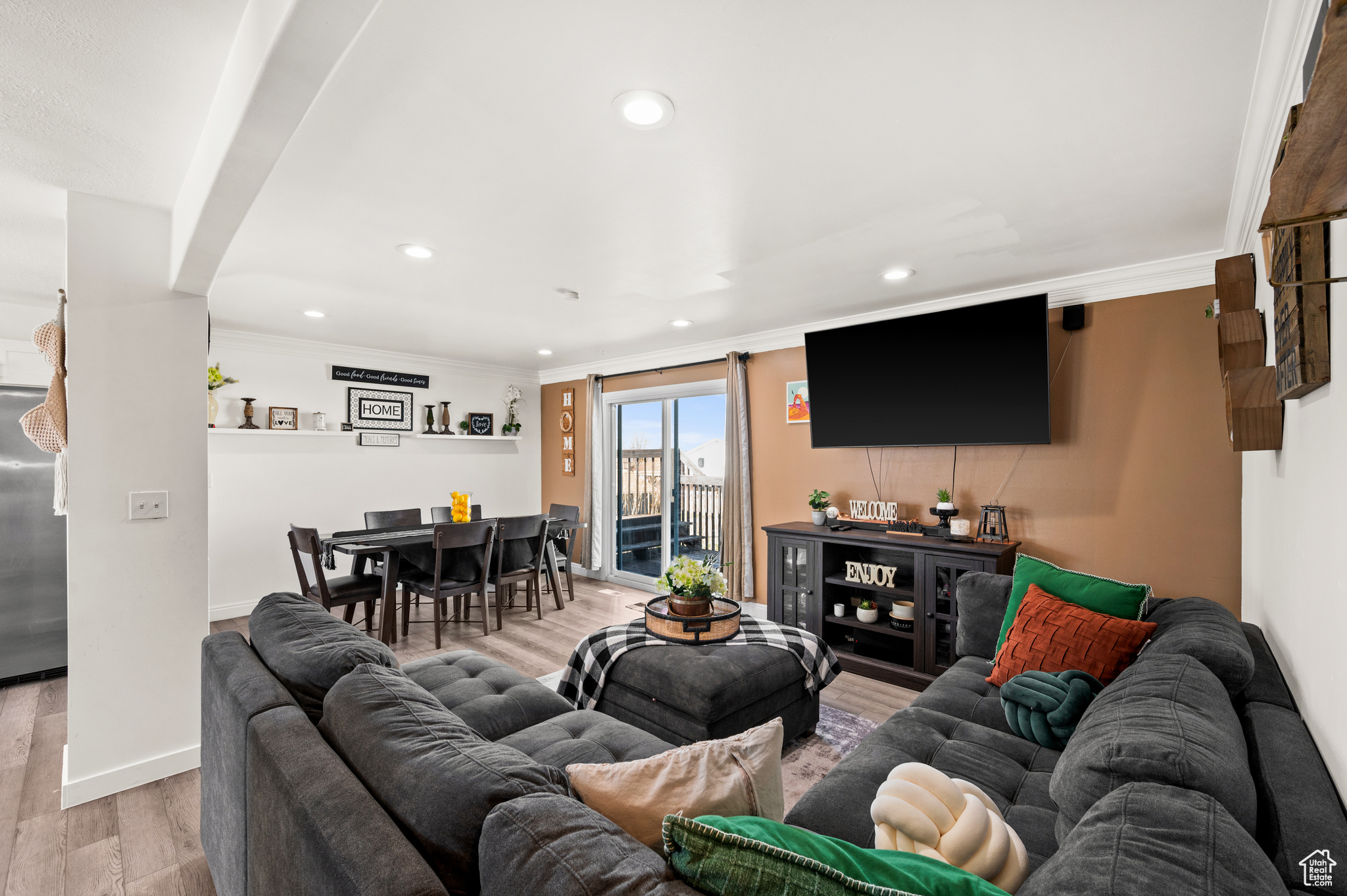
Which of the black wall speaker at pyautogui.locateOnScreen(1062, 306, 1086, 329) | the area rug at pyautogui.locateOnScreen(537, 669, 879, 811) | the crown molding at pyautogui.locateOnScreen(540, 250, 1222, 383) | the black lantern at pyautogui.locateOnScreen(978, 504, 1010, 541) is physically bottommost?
the area rug at pyautogui.locateOnScreen(537, 669, 879, 811)

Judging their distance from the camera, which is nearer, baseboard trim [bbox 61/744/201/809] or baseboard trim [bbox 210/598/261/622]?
baseboard trim [bbox 61/744/201/809]

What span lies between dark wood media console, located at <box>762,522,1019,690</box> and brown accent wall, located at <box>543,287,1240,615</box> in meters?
0.41

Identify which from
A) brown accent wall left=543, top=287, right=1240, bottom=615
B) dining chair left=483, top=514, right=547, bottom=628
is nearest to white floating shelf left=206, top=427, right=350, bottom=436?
dining chair left=483, top=514, right=547, bottom=628

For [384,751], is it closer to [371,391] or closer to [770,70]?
[770,70]

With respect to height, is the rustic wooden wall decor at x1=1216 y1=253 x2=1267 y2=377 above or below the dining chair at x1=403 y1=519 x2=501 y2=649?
above

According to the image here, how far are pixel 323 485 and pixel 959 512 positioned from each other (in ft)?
18.0

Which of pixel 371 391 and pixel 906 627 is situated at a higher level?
pixel 371 391

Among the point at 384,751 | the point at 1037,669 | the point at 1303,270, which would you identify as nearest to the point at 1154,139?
the point at 1303,270

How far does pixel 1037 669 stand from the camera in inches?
84.7

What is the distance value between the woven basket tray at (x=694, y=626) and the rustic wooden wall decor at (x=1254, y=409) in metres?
1.97

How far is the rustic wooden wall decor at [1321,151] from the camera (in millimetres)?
553

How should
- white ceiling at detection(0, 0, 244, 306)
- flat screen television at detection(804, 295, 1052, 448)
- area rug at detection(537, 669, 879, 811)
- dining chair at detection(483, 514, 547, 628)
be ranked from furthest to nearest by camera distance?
dining chair at detection(483, 514, 547, 628)
flat screen television at detection(804, 295, 1052, 448)
area rug at detection(537, 669, 879, 811)
white ceiling at detection(0, 0, 244, 306)

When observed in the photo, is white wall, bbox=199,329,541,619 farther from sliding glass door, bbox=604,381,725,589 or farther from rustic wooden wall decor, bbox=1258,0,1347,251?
rustic wooden wall decor, bbox=1258,0,1347,251

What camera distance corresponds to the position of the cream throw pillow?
1051 mm
